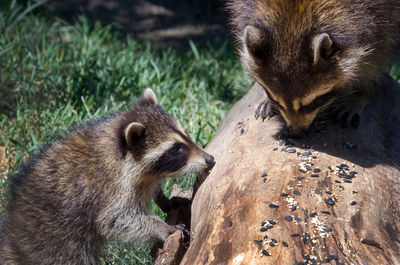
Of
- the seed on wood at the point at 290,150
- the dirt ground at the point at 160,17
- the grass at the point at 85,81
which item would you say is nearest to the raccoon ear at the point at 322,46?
the seed on wood at the point at 290,150

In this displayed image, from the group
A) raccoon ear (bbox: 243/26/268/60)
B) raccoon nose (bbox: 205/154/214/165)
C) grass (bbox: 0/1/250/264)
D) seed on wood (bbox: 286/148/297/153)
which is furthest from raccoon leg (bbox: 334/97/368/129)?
grass (bbox: 0/1/250/264)

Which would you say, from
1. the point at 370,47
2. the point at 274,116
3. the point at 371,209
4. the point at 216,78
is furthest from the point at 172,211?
the point at 216,78

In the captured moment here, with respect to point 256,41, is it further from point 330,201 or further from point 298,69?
point 330,201

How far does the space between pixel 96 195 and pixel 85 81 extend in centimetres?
267

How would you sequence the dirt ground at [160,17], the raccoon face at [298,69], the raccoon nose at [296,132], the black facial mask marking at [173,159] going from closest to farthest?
the raccoon face at [298,69]
the raccoon nose at [296,132]
the black facial mask marking at [173,159]
the dirt ground at [160,17]

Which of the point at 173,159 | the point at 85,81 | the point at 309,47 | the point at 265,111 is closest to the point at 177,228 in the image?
the point at 173,159

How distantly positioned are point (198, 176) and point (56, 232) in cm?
130

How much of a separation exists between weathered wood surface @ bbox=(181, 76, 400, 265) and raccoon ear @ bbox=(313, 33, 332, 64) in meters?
0.73

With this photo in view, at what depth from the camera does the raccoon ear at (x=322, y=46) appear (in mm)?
4031

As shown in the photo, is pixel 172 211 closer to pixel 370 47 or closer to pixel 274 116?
pixel 274 116

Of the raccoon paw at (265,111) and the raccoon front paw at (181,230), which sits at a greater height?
the raccoon paw at (265,111)

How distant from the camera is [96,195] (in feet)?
14.8

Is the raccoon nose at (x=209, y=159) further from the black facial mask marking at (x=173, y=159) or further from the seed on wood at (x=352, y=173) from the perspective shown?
the seed on wood at (x=352, y=173)

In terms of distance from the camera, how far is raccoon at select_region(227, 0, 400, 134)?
13.8ft
